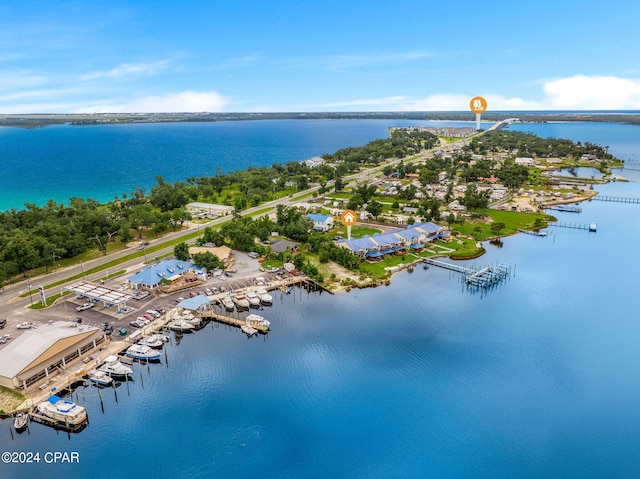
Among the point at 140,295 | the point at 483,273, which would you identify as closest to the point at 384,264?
the point at 483,273

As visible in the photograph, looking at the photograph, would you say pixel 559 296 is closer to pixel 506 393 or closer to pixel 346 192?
pixel 506 393

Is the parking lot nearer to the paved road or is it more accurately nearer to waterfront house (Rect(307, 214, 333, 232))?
the paved road

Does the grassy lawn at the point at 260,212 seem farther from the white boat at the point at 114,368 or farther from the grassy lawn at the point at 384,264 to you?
the white boat at the point at 114,368

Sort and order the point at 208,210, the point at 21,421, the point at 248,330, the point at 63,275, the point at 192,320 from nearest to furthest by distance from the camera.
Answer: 1. the point at 21,421
2. the point at 248,330
3. the point at 192,320
4. the point at 63,275
5. the point at 208,210

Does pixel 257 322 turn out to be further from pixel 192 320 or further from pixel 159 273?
pixel 159 273

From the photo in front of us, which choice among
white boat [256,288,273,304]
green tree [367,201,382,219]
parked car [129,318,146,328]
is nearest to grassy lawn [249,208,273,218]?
green tree [367,201,382,219]

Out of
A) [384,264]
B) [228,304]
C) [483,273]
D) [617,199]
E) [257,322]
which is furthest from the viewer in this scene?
[617,199]
